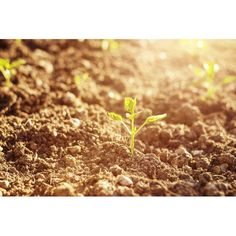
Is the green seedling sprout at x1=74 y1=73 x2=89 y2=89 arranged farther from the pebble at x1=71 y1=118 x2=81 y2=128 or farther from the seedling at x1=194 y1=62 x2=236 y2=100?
the seedling at x1=194 y1=62 x2=236 y2=100

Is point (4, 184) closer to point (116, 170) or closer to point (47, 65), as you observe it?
point (116, 170)

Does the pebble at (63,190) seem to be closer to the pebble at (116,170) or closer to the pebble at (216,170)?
the pebble at (116,170)

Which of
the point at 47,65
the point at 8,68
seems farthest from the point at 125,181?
the point at 47,65

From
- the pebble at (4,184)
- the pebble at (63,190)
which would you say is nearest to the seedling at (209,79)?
the pebble at (63,190)

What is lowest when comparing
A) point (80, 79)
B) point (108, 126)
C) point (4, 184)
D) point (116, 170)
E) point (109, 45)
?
point (4, 184)
